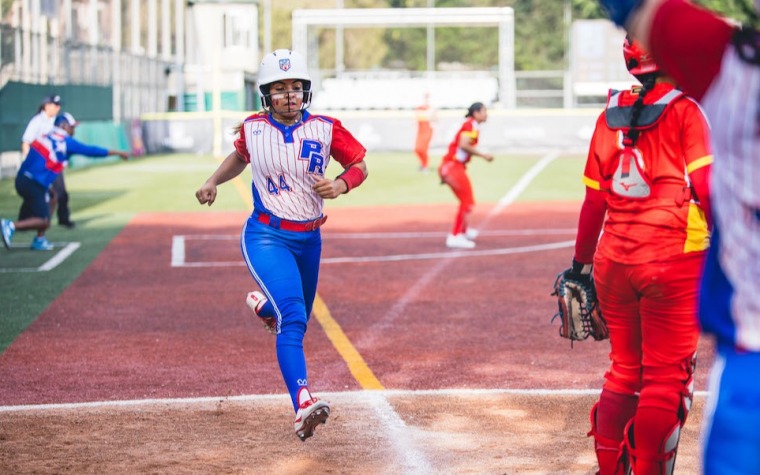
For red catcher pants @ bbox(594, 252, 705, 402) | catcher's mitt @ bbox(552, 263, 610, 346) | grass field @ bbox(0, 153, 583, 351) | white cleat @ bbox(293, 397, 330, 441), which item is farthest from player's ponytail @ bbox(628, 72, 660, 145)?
grass field @ bbox(0, 153, 583, 351)

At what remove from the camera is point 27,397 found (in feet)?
27.1

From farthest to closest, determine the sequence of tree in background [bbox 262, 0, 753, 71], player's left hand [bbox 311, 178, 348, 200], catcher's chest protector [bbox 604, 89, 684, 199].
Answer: tree in background [bbox 262, 0, 753, 71] → player's left hand [bbox 311, 178, 348, 200] → catcher's chest protector [bbox 604, 89, 684, 199]

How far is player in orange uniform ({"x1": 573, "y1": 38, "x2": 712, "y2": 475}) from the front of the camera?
5.05 metres

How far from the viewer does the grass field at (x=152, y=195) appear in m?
13.9

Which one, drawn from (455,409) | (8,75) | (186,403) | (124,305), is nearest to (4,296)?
(124,305)

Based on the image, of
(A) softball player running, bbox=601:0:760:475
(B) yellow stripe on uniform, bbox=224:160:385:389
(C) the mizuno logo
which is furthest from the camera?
(B) yellow stripe on uniform, bbox=224:160:385:389

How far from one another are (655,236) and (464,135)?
1211 centimetres

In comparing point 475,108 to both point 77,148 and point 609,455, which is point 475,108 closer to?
point 77,148

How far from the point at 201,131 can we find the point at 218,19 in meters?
24.8

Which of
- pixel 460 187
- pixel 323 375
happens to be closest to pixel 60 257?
pixel 460 187

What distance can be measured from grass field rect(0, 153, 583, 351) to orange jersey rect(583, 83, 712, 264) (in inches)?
260

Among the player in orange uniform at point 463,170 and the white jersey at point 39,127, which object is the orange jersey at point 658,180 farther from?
the white jersey at point 39,127

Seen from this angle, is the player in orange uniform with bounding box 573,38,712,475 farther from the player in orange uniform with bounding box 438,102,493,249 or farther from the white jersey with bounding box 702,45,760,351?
the player in orange uniform with bounding box 438,102,493,249

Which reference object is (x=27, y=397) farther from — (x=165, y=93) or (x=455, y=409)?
(x=165, y=93)
